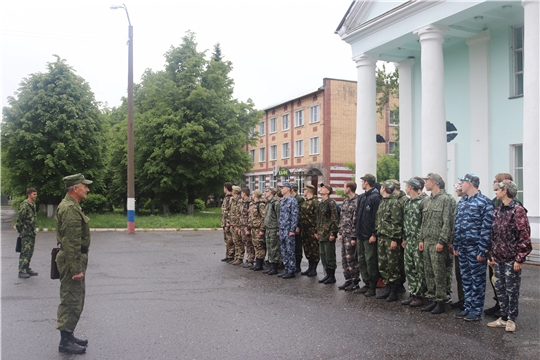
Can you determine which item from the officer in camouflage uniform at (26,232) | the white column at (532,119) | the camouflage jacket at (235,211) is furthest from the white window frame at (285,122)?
the officer in camouflage uniform at (26,232)

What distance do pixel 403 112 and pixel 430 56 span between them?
15.9 feet

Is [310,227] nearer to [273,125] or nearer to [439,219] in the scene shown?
[439,219]

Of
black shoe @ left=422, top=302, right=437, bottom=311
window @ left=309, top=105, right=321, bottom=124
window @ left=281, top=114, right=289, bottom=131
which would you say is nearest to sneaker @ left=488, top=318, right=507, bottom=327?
black shoe @ left=422, top=302, right=437, bottom=311

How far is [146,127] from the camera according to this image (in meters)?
32.2

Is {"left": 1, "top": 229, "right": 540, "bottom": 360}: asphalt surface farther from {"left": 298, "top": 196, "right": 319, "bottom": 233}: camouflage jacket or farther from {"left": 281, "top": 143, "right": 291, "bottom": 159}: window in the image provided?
{"left": 281, "top": 143, "right": 291, "bottom": 159}: window

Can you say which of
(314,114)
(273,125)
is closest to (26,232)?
(314,114)

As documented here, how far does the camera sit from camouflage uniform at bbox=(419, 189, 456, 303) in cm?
741

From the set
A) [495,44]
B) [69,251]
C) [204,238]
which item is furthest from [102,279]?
[495,44]

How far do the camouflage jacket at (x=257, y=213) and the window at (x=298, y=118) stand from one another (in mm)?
34768

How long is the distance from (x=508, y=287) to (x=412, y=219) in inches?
73.1

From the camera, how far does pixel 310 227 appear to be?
10.9m

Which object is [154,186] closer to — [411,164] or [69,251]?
[411,164]

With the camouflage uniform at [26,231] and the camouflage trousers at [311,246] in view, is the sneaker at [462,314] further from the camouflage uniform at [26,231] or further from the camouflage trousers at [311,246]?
the camouflage uniform at [26,231]

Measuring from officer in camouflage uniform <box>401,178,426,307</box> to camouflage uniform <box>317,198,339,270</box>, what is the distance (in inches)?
82.1
